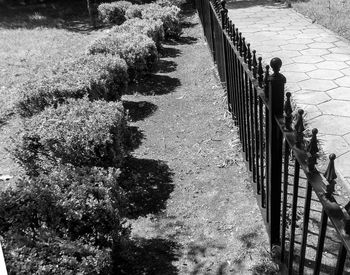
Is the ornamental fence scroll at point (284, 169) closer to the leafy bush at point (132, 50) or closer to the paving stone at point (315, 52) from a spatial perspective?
the leafy bush at point (132, 50)

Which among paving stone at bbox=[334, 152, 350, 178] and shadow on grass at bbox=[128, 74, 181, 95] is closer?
paving stone at bbox=[334, 152, 350, 178]

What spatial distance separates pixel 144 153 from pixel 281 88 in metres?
2.98

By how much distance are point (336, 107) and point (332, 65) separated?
6.02 feet

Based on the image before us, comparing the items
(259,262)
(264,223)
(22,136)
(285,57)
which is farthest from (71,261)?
(285,57)

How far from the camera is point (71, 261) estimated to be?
91.4 inches

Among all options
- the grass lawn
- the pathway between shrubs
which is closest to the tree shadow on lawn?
the grass lawn

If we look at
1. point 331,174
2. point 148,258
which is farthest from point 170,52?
point 331,174

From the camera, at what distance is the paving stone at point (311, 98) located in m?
5.30

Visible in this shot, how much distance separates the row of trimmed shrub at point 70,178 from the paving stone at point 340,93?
10.2 feet

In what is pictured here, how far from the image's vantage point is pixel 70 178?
3082mm

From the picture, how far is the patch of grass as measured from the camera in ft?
29.0

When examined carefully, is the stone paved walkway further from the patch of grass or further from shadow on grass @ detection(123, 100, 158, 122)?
shadow on grass @ detection(123, 100, 158, 122)

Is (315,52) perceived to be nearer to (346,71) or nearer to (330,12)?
(346,71)

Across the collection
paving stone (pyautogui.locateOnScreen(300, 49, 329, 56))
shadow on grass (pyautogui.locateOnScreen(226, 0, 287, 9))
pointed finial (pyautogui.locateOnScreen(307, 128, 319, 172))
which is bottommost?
paving stone (pyautogui.locateOnScreen(300, 49, 329, 56))
